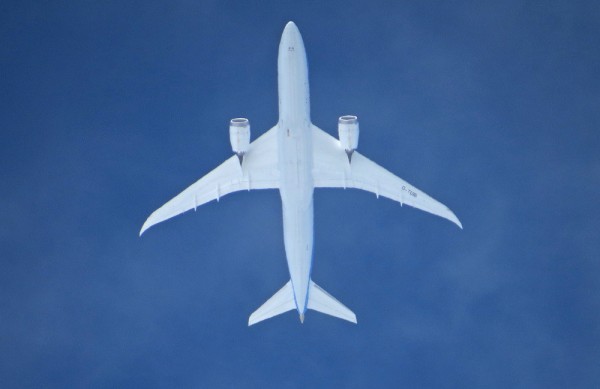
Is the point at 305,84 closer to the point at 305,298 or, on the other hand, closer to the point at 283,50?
the point at 283,50

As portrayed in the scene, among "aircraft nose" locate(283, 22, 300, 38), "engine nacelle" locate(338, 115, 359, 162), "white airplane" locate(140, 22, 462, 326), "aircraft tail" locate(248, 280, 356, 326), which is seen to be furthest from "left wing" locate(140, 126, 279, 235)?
"aircraft nose" locate(283, 22, 300, 38)

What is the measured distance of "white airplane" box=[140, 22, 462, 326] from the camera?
6925 cm

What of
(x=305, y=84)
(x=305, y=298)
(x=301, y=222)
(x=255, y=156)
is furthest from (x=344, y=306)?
(x=305, y=84)

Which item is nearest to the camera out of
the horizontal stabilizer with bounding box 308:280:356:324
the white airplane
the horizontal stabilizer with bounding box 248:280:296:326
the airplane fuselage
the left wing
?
the airplane fuselage

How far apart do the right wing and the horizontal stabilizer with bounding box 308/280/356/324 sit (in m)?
9.60

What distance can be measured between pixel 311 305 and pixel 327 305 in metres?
1.42

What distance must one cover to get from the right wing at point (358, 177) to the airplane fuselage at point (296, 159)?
11.5ft

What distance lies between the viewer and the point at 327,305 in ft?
250

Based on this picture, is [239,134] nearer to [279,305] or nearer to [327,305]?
[279,305]

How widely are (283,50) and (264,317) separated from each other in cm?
2406

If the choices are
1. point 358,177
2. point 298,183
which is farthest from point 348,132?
point 298,183

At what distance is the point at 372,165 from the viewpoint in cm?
7344

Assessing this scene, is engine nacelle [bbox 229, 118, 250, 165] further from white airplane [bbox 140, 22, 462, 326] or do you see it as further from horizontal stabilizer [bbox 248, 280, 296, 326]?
horizontal stabilizer [bbox 248, 280, 296, 326]

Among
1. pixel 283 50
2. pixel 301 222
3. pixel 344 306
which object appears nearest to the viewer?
pixel 283 50
